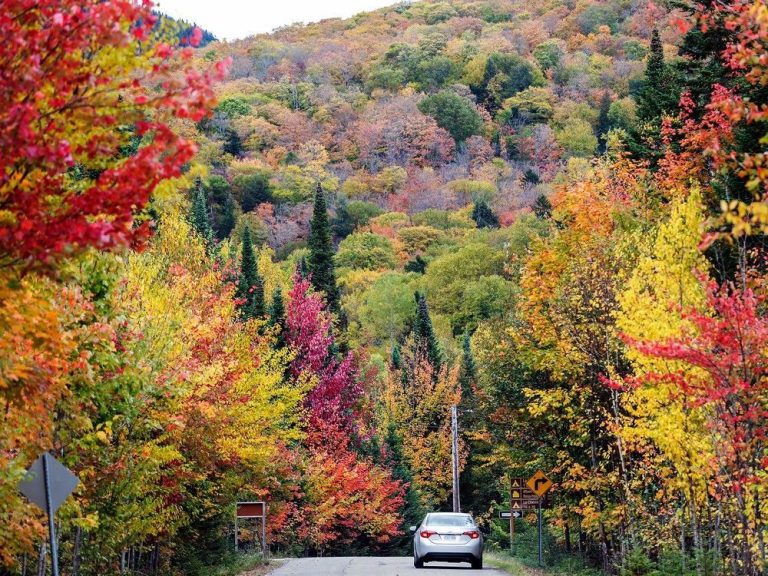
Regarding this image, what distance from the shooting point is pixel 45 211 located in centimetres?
872

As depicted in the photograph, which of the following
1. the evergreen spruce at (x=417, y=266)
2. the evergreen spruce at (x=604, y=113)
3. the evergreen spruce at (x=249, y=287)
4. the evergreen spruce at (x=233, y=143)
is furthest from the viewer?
the evergreen spruce at (x=604, y=113)

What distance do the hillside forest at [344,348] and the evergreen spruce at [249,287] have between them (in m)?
0.23

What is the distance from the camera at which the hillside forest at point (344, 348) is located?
8.59 meters

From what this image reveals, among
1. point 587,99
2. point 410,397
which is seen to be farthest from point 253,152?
point 410,397

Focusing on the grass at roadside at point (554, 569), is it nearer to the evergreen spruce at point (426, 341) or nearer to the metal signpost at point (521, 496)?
the metal signpost at point (521, 496)

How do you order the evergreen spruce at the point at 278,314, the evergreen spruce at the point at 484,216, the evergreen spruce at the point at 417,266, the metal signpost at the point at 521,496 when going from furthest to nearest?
the evergreen spruce at the point at 484,216
the evergreen spruce at the point at 417,266
the evergreen spruce at the point at 278,314
the metal signpost at the point at 521,496

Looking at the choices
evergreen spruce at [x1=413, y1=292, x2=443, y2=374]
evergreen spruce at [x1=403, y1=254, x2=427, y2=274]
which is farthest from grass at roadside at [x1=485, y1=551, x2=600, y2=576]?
evergreen spruce at [x1=403, y1=254, x2=427, y2=274]

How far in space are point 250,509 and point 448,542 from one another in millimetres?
9784

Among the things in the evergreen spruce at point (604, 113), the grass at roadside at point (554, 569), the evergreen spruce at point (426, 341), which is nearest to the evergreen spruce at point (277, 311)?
the evergreen spruce at point (426, 341)

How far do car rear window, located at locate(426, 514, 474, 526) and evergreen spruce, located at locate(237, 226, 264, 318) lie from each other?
1039 inches

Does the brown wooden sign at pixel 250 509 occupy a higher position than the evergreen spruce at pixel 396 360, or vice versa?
the evergreen spruce at pixel 396 360

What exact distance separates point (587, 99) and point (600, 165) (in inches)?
5339

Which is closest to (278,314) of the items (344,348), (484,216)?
(344,348)

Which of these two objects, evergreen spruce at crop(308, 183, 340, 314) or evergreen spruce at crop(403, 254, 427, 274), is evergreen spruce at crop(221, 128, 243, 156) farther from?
evergreen spruce at crop(308, 183, 340, 314)
